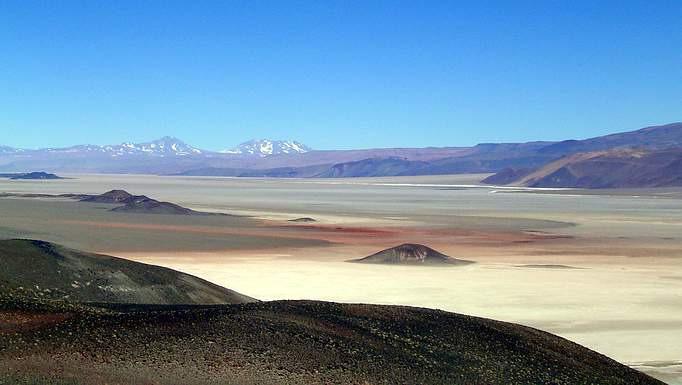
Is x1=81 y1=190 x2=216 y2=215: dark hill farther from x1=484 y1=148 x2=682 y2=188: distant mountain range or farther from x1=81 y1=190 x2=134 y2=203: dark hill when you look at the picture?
x1=484 y1=148 x2=682 y2=188: distant mountain range

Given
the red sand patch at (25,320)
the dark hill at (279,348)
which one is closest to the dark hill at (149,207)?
the dark hill at (279,348)

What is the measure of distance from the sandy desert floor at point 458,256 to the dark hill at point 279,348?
555 centimetres

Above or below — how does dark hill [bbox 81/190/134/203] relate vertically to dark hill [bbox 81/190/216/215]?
above

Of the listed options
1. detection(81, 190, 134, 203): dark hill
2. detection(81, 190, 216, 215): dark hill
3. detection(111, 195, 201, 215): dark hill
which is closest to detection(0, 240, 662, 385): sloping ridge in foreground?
detection(111, 195, 201, 215): dark hill

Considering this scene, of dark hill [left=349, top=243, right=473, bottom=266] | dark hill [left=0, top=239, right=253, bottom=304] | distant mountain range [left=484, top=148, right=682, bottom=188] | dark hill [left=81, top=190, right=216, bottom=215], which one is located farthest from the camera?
distant mountain range [left=484, top=148, right=682, bottom=188]

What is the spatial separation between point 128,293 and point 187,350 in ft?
27.1

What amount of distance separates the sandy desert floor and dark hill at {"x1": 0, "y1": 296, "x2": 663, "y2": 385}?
219 inches

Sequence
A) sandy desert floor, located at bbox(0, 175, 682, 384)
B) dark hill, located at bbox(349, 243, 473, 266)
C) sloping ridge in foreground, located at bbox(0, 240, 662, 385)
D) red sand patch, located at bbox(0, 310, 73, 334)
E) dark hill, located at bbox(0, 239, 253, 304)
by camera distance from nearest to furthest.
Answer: sloping ridge in foreground, located at bbox(0, 240, 662, 385) < red sand patch, located at bbox(0, 310, 73, 334) < dark hill, located at bbox(0, 239, 253, 304) < sandy desert floor, located at bbox(0, 175, 682, 384) < dark hill, located at bbox(349, 243, 473, 266)

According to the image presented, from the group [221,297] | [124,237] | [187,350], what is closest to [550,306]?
[221,297]

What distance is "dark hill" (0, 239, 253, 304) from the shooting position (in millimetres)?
17562

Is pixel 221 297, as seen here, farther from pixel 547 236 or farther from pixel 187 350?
pixel 547 236

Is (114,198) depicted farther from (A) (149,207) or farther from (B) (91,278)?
(B) (91,278)

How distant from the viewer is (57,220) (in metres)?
64.0

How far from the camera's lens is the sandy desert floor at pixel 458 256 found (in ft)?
83.1
